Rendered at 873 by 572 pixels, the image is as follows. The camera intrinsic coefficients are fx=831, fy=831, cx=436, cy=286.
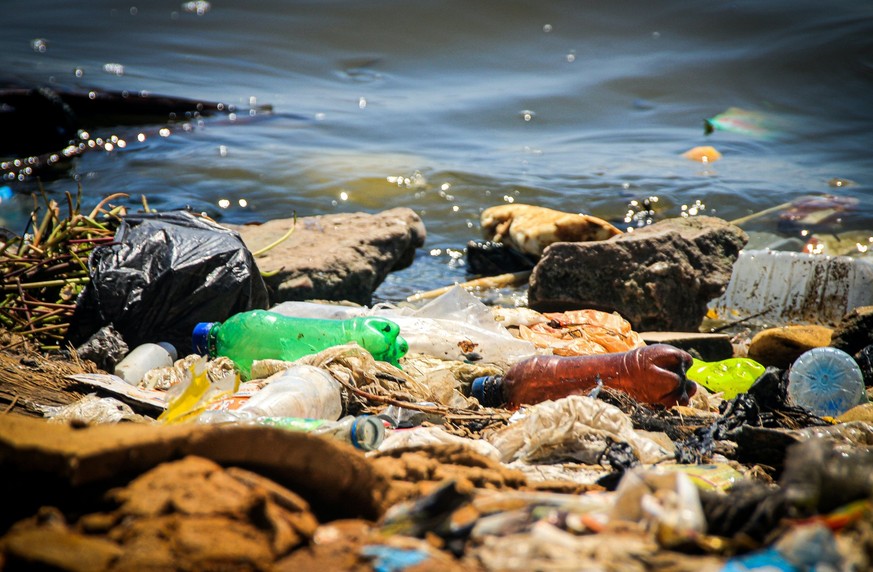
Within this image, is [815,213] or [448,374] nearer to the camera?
[448,374]

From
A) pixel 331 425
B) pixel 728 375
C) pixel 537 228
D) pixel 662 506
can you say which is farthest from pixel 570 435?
pixel 537 228

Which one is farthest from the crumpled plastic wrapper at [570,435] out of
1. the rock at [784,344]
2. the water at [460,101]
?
the water at [460,101]

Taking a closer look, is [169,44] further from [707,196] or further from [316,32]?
[707,196]

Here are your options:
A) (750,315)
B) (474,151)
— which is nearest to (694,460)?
(750,315)

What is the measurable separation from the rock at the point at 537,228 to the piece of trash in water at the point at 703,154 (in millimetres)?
5519

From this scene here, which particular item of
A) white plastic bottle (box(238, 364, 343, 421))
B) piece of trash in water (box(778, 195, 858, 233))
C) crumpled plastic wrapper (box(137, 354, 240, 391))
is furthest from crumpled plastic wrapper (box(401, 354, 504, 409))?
piece of trash in water (box(778, 195, 858, 233))

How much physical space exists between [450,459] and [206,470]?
0.77m

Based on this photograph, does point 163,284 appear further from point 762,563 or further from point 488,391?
point 762,563

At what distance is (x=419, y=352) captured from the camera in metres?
4.47

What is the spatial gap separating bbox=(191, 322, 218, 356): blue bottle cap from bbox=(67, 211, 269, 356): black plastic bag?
282 mm

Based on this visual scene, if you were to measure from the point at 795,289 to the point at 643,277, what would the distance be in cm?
158

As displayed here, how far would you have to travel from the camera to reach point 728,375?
4574 millimetres

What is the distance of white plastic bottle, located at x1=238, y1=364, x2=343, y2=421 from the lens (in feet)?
10.6

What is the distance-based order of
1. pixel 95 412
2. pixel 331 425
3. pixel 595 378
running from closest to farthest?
1. pixel 331 425
2. pixel 95 412
3. pixel 595 378
